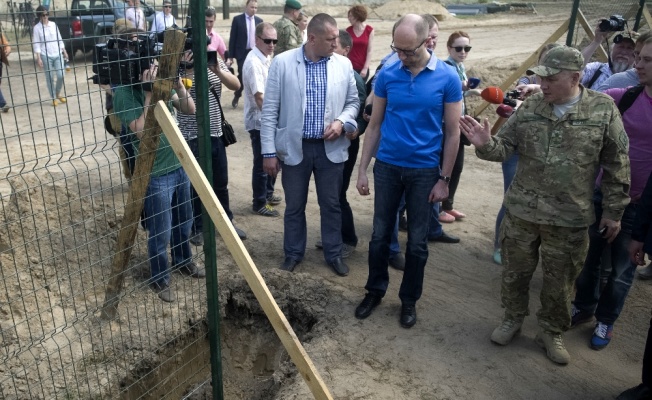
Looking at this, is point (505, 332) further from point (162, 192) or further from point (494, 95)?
point (162, 192)

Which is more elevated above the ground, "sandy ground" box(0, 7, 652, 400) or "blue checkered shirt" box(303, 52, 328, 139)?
"blue checkered shirt" box(303, 52, 328, 139)

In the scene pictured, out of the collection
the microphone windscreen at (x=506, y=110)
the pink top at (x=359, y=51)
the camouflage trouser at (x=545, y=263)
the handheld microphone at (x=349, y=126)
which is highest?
the microphone windscreen at (x=506, y=110)

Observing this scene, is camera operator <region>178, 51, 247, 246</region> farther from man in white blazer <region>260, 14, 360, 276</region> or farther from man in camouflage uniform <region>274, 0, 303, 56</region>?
man in camouflage uniform <region>274, 0, 303, 56</region>

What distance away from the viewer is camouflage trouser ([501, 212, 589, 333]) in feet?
12.5

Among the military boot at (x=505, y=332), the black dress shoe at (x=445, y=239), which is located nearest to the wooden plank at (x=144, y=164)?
the military boot at (x=505, y=332)

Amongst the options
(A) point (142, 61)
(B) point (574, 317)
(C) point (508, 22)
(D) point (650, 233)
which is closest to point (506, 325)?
(B) point (574, 317)

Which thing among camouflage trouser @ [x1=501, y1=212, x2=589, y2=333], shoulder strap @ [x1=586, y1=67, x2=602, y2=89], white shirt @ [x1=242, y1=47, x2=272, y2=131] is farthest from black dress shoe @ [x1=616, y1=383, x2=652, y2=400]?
white shirt @ [x1=242, y1=47, x2=272, y2=131]

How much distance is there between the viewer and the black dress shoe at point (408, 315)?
4496mm

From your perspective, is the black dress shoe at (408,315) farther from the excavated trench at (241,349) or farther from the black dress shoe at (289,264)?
the black dress shoe at (289,264)

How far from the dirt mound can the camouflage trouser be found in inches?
988

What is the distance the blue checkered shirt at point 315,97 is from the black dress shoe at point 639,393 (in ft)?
9.38

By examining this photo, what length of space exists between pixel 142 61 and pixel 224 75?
4.86ft

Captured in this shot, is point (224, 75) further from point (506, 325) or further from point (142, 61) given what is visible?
point (506, 325)

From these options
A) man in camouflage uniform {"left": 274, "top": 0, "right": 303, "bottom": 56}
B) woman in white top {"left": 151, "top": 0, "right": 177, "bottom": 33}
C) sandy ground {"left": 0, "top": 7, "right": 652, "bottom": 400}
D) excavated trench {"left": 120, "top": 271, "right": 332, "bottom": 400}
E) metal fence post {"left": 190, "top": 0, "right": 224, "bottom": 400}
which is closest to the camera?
metal fence post {"left": 190, "top": 0, "right": 224, "bottom": 400}
